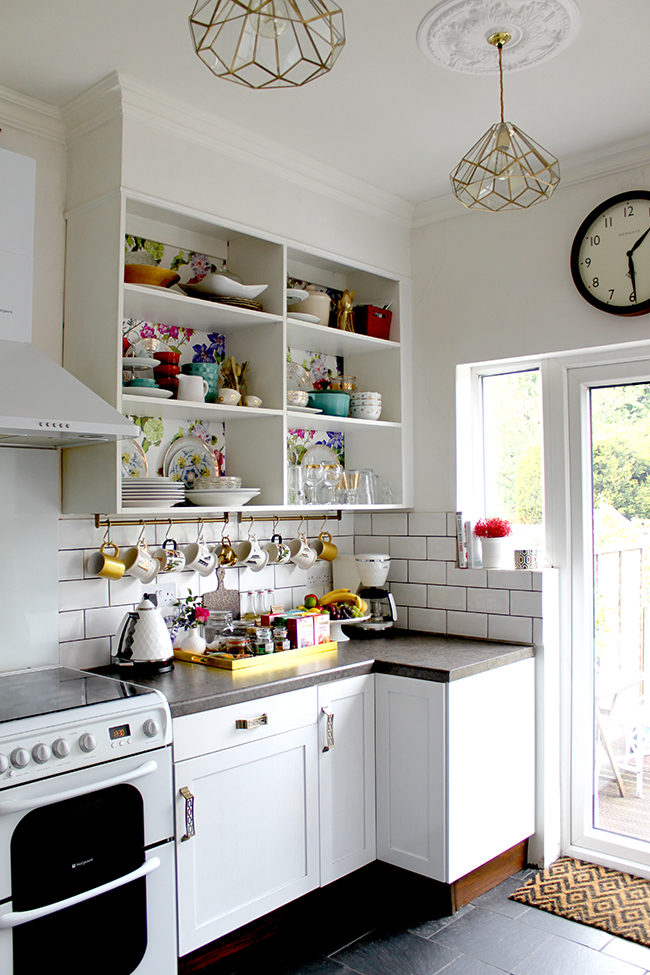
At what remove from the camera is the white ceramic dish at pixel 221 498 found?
271 centimetres

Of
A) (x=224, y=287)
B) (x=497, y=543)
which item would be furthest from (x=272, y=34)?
(x=497, y=543)

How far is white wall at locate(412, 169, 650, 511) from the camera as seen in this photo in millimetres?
2963

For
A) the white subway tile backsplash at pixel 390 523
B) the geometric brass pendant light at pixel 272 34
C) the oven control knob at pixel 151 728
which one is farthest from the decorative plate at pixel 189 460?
the geometric brass pendant light at pixel 272 34

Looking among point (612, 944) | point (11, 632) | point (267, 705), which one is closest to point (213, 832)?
point (267, 705)

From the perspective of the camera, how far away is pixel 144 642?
2521 millimetres

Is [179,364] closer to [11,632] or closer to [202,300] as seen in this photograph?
[202,300]

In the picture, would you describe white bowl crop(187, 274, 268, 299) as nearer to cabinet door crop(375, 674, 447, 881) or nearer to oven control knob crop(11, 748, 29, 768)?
cabinet door crop(375, 674, 447, 881)

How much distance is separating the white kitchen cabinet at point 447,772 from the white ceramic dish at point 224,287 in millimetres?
1413

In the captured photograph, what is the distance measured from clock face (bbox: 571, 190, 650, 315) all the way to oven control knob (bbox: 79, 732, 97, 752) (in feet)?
7.22

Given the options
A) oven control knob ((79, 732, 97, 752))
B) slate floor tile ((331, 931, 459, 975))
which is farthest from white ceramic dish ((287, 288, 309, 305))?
slate floor tile ((331, 931, 459, 975))

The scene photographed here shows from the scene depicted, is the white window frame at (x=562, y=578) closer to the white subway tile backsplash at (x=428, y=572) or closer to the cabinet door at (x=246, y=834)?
the white subway tile backsplash at (x=428, y=572)

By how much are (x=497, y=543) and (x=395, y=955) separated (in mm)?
1473

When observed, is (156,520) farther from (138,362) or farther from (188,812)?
(188,812)

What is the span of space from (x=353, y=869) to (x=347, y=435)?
1.78 metres
